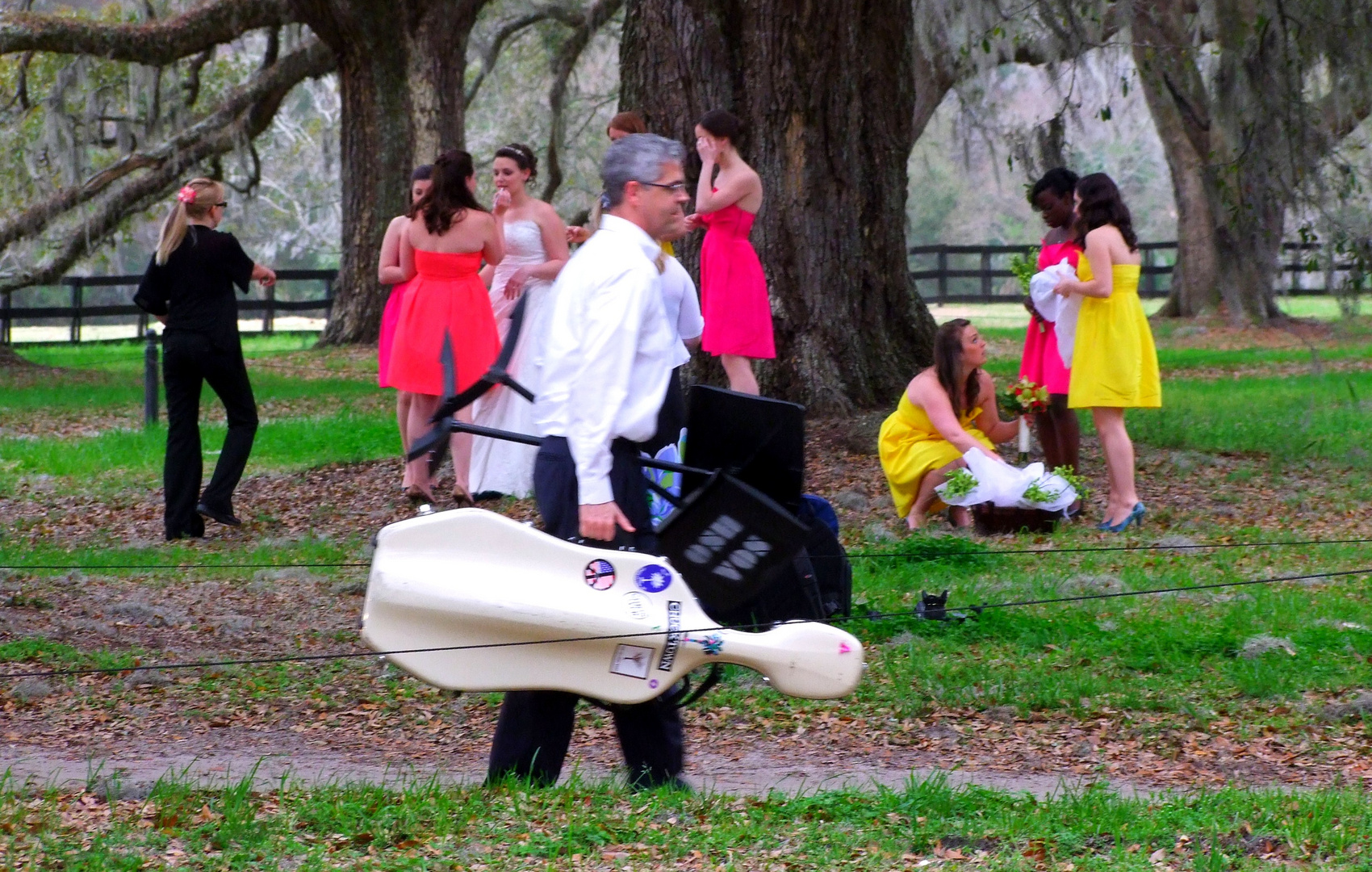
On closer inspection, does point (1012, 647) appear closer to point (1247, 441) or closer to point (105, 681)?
point (105, 681)

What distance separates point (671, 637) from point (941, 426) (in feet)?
13.5

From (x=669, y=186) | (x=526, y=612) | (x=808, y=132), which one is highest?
(x=808, y=132)

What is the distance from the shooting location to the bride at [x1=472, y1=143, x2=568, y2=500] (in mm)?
8766

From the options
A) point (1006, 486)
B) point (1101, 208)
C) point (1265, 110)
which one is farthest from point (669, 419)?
point (1265, 110)

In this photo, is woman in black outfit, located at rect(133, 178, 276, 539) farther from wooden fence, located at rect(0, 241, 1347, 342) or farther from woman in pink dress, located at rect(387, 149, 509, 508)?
wooden fence, located at rect(0, 241, 1347, 342)

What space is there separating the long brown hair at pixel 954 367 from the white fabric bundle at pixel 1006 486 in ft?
0.98

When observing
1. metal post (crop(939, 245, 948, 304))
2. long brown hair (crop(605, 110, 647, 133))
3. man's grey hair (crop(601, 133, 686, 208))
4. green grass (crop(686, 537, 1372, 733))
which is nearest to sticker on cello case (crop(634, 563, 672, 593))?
man's grey hair (crop(601, 133, 686, 208))

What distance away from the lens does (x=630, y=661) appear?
4.06 m

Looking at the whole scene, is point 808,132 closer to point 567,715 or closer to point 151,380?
point 151,380

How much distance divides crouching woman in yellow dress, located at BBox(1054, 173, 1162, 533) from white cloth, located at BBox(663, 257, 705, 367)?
8.79 feet

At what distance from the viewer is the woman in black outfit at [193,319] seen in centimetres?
820

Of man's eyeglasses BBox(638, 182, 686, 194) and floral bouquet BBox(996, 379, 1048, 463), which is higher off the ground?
man's eyeglasses BBox(638, 182, 686, 194)

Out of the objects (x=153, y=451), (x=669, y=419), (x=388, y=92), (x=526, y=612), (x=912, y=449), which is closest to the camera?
(x=526, y=612)

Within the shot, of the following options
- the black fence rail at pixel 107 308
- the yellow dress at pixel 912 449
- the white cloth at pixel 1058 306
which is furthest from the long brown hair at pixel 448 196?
the black fence rail at pixel 107 308
